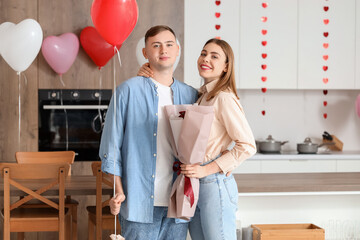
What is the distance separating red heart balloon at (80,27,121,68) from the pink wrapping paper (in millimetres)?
2340

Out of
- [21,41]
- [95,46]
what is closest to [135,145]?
[21,41]

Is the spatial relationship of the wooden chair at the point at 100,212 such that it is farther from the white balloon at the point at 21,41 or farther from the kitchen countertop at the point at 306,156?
the kitchen countertop at the point at 306,156

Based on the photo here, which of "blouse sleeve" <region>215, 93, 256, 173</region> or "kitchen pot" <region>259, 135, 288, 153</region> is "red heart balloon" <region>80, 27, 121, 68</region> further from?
"blouse sleeve" <region>215, 93, 256, 173</region>

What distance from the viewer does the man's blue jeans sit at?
82.5 inches

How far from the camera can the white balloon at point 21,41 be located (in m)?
3.81

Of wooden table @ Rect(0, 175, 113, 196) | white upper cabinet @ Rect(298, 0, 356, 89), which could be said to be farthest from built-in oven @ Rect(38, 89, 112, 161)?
white upper cabinet @ Rect(298, 0, 356, 89)

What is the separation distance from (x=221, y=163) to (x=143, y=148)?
0.32 m

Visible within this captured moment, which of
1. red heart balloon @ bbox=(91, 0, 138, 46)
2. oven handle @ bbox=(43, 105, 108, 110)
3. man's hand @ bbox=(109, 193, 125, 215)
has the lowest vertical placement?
man's hand @ bbox=(109, 193, 125, 215)

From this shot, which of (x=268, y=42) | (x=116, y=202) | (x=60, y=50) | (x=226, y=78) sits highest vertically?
(x=268, y=42)

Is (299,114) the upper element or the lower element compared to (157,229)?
upper

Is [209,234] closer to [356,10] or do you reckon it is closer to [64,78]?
[64,78]

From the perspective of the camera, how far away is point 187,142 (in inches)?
75.9

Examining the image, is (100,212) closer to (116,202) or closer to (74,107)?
(116,202)

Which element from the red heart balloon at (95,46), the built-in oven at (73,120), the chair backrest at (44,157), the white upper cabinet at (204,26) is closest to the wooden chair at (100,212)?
the chair backrest at (44,157)
